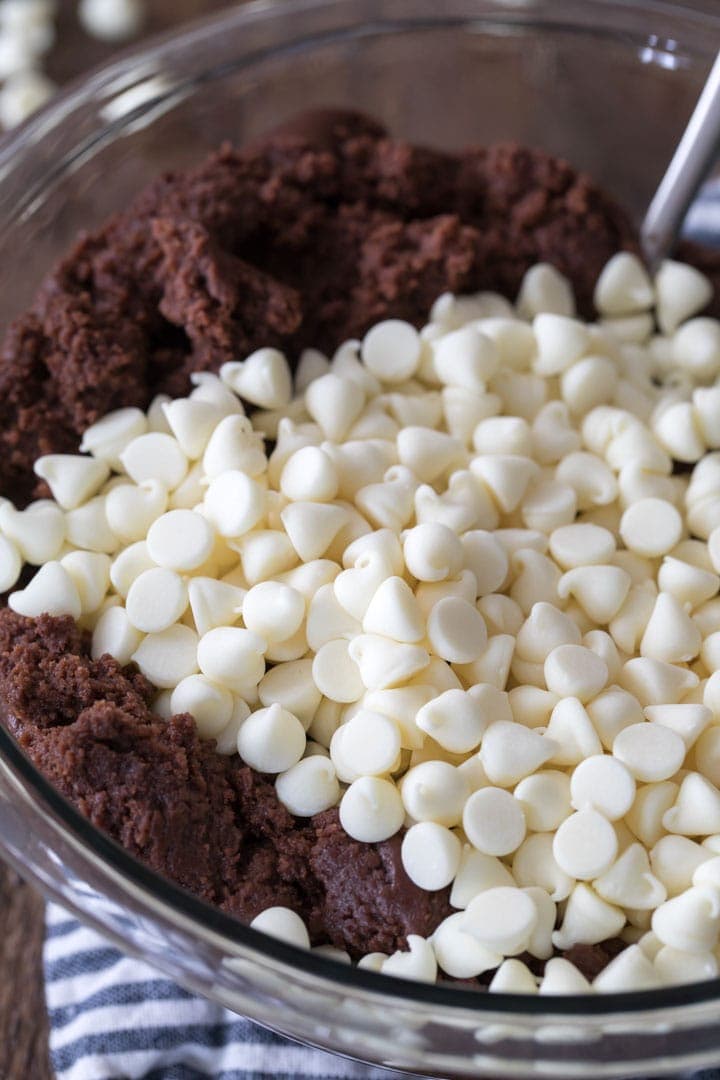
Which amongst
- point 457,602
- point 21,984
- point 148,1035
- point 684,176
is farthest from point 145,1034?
point 684,176

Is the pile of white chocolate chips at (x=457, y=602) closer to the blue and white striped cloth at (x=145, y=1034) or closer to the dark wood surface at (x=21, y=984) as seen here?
the blue and white striped cloth at (x=145, y=1034)

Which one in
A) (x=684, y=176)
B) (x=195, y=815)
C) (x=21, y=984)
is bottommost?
(x=21, y=984)

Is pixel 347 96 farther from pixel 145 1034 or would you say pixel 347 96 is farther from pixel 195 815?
pixel 145 1034

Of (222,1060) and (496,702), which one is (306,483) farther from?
(222,1060)

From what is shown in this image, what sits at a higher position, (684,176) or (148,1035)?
(684,176)

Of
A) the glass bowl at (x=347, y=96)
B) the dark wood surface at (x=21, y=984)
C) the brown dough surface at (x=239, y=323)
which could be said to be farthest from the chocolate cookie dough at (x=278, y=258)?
the dark wood surface at (x=21, y=984)

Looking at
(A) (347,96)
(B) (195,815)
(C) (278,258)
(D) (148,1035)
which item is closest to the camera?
(B) (195,815)

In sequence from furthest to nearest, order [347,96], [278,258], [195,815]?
[347,96] → [278,258] → [195,815]
